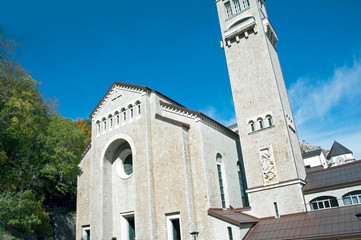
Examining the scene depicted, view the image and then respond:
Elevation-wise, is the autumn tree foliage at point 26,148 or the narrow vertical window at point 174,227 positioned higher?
the autumn tree foliage at point 26,148

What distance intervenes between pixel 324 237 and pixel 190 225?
8.00 m

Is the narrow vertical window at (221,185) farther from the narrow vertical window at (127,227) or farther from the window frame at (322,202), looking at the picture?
the narrow vertical window at (127,227)

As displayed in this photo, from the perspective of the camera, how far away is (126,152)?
2566cm

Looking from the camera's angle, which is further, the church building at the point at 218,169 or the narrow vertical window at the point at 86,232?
the narrow vertical window at the point at 86,232

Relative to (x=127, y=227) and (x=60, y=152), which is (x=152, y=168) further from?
(x=60, y=152)

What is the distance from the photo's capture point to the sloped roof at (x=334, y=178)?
691 inches

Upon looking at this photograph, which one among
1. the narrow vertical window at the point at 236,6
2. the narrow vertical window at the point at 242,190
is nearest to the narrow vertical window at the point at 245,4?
the narrow vertical window at the point at 236,6

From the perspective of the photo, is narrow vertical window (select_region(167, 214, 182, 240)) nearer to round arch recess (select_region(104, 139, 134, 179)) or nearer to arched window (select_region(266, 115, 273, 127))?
round arch recess (select_region(104, 139, 134, 179))

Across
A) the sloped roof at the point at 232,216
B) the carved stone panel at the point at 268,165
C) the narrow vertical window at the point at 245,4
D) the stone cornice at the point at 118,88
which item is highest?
the narrow vertical window at the point at 245,4

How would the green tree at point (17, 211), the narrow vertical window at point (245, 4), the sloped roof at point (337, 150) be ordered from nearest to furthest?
the green tree at point (17, 211)
the narrow vertical window at point (245, 4)
the sloped roof at point (337, 150)

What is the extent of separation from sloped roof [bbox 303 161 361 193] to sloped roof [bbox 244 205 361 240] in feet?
5.04

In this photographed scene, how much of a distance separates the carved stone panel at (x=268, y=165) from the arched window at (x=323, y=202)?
2768 mm

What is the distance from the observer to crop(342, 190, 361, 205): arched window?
55.3ft

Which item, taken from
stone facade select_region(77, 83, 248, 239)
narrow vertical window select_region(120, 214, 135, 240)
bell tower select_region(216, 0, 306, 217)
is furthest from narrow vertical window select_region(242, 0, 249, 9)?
narrow vertical window select_region(120, 214, 135, 240)
